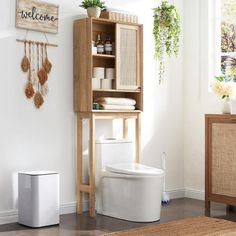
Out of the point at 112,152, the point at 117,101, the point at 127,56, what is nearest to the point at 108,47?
the point at 127,56

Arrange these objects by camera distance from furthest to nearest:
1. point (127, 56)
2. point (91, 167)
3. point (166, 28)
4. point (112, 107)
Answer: point (166, 28), point (127, 56), point (112, 107), point (91, 167)

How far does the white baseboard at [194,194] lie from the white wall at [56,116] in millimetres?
189

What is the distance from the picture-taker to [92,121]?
477 cm

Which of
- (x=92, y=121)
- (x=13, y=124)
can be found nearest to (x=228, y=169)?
(x=92, y=121)

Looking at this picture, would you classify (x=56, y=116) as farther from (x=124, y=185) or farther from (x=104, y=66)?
(x=124, y=185)

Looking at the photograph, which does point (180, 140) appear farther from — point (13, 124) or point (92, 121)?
point (13, 124)

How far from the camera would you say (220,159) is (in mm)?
5184

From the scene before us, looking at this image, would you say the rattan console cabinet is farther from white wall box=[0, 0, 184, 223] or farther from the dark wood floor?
white wall box=[0, 0, 184, 223]

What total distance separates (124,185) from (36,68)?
1.30m

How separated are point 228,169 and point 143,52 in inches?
57.9

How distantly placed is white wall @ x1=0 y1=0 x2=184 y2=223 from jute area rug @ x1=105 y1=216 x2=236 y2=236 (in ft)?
3.22

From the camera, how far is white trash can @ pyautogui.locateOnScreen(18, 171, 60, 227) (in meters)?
4.34

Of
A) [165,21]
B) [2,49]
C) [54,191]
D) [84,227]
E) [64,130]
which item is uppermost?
[165,21]

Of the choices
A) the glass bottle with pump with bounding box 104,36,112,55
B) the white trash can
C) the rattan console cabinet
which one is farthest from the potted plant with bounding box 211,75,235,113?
the white trash can
